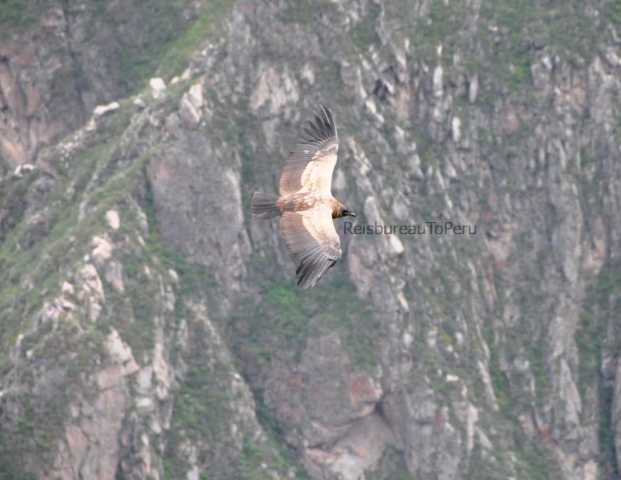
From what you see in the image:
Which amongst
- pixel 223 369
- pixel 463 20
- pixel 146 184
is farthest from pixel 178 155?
pixel 463 20

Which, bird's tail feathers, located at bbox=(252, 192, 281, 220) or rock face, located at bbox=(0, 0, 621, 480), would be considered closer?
bird's tail feathers, located at bbox=(252, 192, 281, 220)

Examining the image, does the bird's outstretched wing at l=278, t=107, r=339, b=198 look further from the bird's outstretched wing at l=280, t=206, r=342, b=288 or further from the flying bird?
the bird's outstretched wing at l=280, t=206, r=342, b=288

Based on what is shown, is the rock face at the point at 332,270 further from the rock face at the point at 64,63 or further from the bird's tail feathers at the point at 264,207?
the bird's tail feathers at the point at 264,207

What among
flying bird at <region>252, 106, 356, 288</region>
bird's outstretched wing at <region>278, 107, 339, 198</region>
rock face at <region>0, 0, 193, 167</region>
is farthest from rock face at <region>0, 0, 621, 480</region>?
flying bird at <region>252, 106, 356, 288</region>

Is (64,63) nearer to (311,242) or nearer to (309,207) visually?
(309,207)

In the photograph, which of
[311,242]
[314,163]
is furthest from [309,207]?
[314,163]

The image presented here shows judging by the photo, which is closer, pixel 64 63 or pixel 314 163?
pixel 314 163
